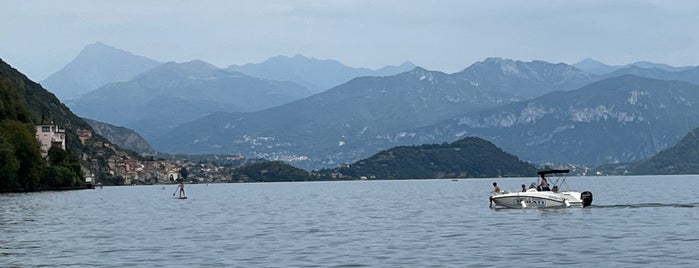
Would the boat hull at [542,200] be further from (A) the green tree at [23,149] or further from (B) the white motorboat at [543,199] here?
(A) the green tree at [23,149]

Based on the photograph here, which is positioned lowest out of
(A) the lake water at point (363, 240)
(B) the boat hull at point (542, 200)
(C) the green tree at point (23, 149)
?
(A) the lake water at point (363, 240)

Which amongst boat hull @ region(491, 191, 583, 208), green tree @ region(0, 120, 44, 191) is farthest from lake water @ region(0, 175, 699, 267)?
green tree @ region(0, 120, 44, 191)

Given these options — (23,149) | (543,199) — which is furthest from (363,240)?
(23,149)

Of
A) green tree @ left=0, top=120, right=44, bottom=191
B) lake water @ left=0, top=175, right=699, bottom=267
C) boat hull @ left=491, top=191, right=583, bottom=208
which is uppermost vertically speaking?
green tree @ left=0, top=120, right=44, bottom=191

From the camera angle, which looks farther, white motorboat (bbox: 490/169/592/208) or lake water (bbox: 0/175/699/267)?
white motorboat (bbox: 490/169/592/208)

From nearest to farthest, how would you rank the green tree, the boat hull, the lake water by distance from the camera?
the lake water
the boat hull
the green tree

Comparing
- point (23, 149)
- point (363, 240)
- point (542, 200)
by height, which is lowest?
point (363, 240)

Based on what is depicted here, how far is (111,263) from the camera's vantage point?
175 feet

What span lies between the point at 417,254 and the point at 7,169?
13095cm

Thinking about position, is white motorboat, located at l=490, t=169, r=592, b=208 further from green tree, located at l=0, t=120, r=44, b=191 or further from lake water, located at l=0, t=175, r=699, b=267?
green tree, located at l=0, t=120, r=44, b=191

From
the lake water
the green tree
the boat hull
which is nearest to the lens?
the lake water

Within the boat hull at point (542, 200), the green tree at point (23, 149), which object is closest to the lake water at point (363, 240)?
the boat hull at point (542, 200)

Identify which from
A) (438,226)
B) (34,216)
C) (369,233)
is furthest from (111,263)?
(34,216)

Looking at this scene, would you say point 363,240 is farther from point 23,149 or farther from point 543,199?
point 23,149
